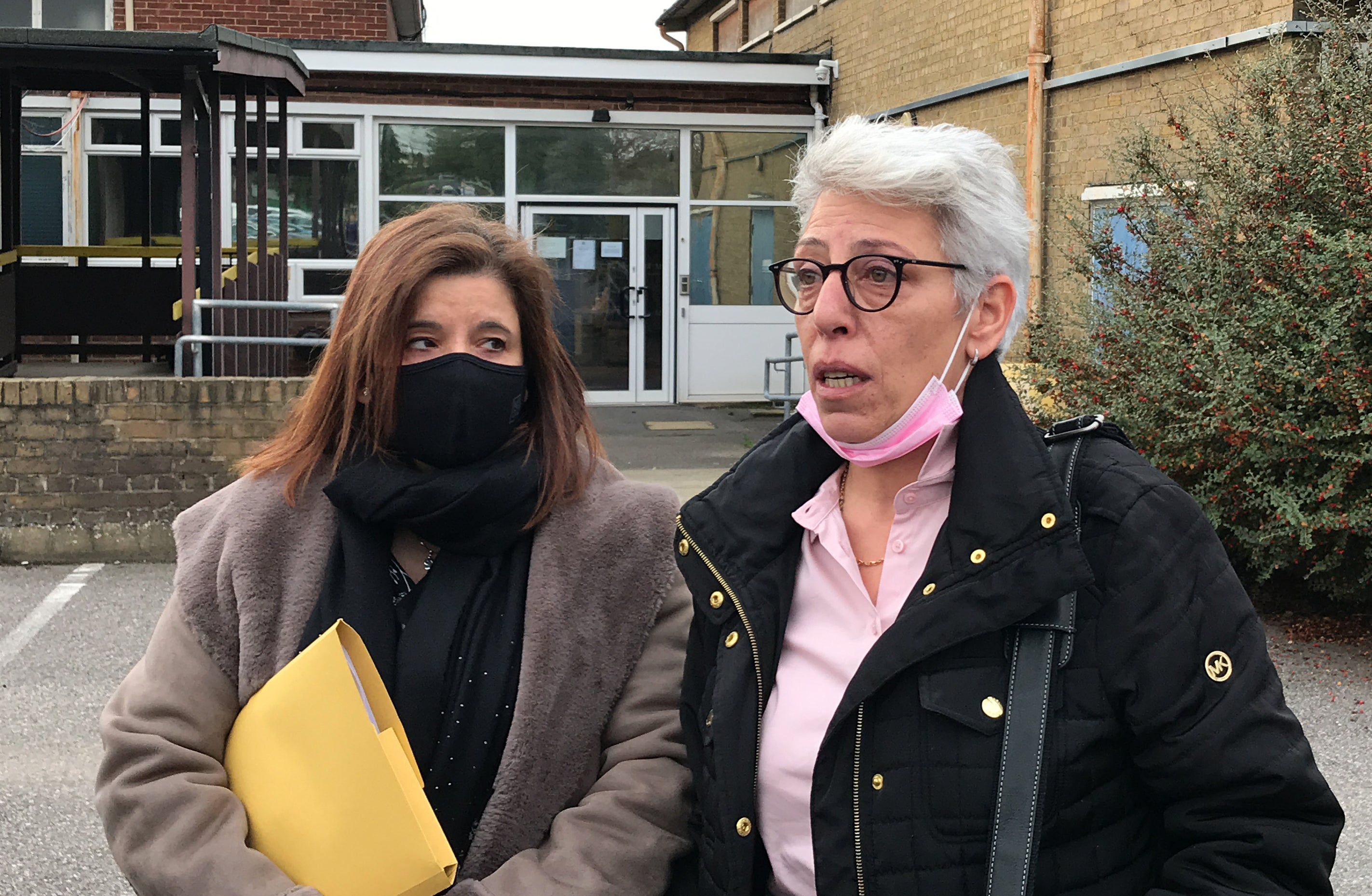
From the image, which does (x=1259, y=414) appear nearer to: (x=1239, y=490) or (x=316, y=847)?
(x=1239, y=490)

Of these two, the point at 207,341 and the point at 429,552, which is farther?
the point at 207,341

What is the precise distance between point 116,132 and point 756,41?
30.5 ft

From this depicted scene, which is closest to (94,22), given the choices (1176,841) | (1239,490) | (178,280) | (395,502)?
(178,280)

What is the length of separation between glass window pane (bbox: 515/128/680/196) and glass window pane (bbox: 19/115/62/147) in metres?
4.99

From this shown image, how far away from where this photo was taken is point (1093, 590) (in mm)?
1674

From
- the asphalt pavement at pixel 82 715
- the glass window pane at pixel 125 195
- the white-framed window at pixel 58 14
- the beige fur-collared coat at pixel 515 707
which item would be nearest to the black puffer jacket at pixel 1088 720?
the beige fur-collared coat at pixel 515 707

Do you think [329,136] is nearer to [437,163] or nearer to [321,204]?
[321,204]

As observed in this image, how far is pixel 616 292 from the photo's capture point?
15789mm

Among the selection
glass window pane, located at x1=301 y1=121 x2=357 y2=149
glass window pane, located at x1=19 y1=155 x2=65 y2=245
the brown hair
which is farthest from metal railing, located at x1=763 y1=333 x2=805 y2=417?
glass window pane, located at x1=19 y1=155 x2=65 y2=245

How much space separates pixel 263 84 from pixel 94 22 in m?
6.78

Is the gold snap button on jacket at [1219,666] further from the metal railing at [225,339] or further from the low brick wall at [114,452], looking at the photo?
the low brick wall at [114,452]

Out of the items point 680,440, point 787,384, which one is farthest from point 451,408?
point 680,440

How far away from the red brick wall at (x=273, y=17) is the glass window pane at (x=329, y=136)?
98 centimetres

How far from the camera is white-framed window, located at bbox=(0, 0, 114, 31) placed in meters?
15.1
